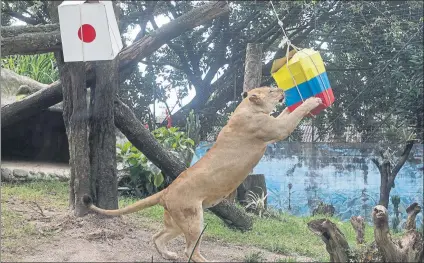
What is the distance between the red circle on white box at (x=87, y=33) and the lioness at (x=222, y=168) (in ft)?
4.91

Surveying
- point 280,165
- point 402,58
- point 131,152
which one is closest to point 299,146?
point 280,165

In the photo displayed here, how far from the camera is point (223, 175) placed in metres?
4.62

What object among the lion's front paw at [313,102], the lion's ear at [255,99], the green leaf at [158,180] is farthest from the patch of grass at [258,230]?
the lion's ear at [255,99]

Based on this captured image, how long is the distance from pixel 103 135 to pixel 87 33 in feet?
7.57

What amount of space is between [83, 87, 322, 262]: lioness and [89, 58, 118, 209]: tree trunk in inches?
38.6

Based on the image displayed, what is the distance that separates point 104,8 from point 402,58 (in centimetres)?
891

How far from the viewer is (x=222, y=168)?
462cm

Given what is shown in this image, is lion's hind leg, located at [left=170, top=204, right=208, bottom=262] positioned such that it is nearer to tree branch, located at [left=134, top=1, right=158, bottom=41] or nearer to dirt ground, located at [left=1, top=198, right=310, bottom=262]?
dirt ground, located at [left=1, top=198, right=310, bottom=262]

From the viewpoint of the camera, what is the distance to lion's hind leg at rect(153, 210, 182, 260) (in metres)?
4.81

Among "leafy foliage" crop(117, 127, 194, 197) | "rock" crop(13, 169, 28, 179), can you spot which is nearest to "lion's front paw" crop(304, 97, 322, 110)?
"leafy foliage" crop(117, 127, 194, 197)

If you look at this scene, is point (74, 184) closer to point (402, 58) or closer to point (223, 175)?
point (223, 175)

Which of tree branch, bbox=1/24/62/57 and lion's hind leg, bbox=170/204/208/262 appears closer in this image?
lion's hind leg, bbox=170/204/208/262

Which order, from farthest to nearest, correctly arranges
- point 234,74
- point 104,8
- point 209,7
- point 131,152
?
point 234,74 < point 131,152 < point 209,7 < point 104,8

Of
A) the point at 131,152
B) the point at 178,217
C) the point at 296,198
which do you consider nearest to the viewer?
the point at 178,217
